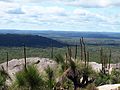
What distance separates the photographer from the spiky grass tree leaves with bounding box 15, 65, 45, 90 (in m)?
22.4

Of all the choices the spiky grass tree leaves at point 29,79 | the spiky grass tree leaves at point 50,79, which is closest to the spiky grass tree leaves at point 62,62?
the spiky grass tree leaves at point 50,79

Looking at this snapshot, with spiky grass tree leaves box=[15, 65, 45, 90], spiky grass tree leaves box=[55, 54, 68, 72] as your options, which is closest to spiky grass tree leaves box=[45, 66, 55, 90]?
spiky grass tree leaves box=[15, 65, 45, 90]

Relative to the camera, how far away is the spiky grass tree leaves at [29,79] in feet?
73.4

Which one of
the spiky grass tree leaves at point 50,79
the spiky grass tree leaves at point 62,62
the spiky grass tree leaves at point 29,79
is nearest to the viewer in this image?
the spiky grass tree leaves at point 29,79

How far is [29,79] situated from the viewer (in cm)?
2244

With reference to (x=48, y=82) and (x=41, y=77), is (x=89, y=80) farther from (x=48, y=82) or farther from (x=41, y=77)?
(x=41, y=77)

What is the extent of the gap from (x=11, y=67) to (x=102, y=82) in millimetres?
26266

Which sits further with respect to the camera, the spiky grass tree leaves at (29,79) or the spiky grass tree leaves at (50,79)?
the spiky grass tree leaves at (50,79)

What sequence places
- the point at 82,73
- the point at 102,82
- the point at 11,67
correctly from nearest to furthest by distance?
the point at 82,73
the point at 102,82
the point at 11,67

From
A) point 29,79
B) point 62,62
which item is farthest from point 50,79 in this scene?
point 62,62

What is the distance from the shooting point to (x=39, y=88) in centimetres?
2275

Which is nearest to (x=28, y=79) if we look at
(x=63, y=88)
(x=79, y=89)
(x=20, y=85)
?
(x=20, y=85)

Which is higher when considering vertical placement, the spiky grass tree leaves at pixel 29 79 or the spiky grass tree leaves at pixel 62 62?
the spiky grass tree leaves at pixel 29 79

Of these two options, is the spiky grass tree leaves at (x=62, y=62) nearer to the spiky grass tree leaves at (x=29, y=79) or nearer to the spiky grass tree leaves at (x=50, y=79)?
the spiky grass tree leaves at (x=50, y=79)
